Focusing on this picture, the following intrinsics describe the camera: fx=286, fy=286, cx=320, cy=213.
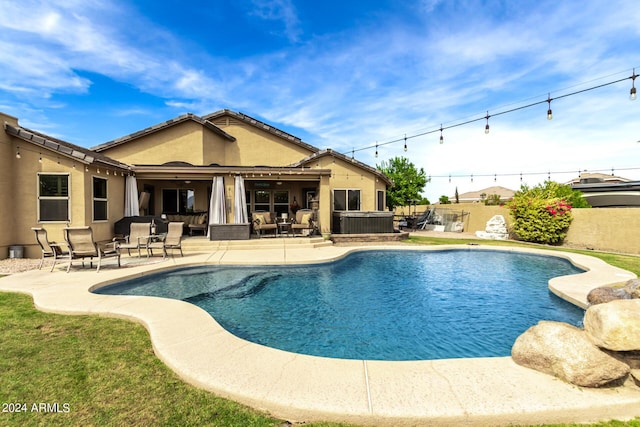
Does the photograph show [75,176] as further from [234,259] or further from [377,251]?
[377,251]

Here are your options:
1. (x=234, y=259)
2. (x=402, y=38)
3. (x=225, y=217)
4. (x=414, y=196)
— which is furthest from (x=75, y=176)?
(x=414, y=196)

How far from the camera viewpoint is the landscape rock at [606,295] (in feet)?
15.2

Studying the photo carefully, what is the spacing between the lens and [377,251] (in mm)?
12391

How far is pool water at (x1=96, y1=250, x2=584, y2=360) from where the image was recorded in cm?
442

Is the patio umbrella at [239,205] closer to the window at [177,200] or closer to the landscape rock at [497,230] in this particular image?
the window at [177,200]

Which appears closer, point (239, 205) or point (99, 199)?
point (99, 199)

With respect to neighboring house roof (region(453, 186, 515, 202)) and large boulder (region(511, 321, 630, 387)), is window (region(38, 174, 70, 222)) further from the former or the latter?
neighboring house roof (region(453, 186, 515, 202))

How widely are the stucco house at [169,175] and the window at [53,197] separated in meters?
0.03

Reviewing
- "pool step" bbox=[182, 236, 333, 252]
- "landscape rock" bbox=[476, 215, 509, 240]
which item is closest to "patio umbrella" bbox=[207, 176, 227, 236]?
"pool step" bbox=[182, 236, 333, 252]

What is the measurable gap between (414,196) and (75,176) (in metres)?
24.9

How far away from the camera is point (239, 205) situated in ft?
43.7

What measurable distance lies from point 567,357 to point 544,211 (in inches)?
619

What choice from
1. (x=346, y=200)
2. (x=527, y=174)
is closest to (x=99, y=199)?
(x=346, y=200)

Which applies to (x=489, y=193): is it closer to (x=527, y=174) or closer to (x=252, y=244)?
(x=527, y=174)
